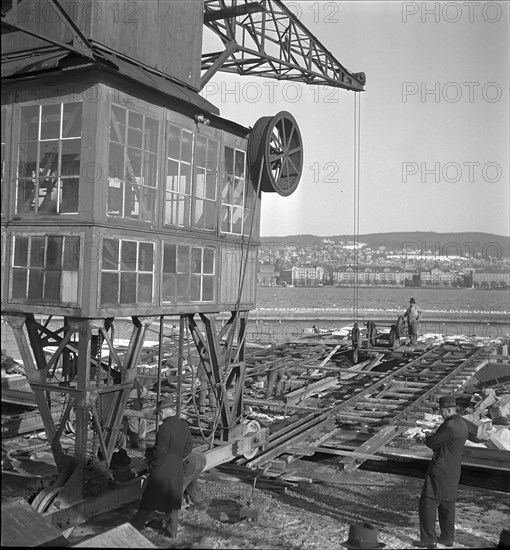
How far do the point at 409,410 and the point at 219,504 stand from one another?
633 centimetres

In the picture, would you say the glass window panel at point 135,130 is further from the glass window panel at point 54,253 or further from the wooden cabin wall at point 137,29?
the glass window panel at point 54,253

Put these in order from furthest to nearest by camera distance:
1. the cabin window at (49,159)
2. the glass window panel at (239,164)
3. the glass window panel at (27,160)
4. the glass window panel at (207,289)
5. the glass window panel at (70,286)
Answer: the glass window panel at (239,164) < the glass window panel at (207,289) < the glass window panel at (27,160) < the cabin window at (49,159) < the glass window panel at (70,286)

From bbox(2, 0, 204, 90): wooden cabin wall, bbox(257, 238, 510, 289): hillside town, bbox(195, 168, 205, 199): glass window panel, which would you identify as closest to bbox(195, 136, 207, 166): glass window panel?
bbox(195, 168, 205, 199): glass window panel

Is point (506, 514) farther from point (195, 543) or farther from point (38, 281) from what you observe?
point (38, 281)

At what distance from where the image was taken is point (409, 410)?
14.4 m

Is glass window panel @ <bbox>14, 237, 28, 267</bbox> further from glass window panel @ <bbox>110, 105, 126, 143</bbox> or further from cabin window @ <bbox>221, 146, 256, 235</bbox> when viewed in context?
cabin window @ <bbox>221, 146, 256, 235</bbox>

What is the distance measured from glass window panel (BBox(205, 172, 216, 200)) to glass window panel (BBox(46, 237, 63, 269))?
2.97 meters

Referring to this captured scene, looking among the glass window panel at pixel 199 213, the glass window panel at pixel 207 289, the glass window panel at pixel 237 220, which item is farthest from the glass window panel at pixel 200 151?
the glass window panel at pixel 207 289

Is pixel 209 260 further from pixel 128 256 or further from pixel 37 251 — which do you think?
pixel 37 251

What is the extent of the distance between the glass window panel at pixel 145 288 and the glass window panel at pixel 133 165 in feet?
4.36

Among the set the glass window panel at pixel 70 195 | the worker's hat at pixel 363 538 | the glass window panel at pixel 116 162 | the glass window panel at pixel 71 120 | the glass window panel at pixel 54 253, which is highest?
the glass window panel at pixel 71 120

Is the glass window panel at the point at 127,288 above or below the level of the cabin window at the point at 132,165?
below

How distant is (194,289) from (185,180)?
1711 mm

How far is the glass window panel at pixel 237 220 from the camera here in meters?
11.2
